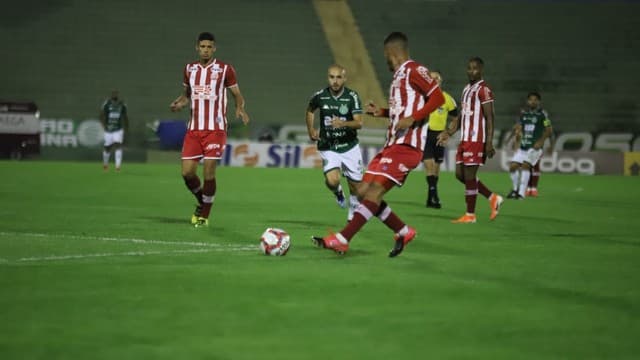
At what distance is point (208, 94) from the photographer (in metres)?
13.7

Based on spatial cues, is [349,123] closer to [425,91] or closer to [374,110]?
[374,110]

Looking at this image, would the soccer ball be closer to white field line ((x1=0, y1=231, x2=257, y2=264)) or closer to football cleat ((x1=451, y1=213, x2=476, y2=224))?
white field line ((x1=0, y1=231, x2=257, y2=264))

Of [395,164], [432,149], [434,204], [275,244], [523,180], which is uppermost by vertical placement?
[432,149]

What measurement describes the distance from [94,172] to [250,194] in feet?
31.7

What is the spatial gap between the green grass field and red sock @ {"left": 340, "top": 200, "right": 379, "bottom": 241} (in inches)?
11.1

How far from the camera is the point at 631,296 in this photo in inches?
318

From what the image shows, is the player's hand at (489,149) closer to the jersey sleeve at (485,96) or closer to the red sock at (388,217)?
the jersey sleeve at (485,96)

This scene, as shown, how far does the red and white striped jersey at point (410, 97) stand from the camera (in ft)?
33.3

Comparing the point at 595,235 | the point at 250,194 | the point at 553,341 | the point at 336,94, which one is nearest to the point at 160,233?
the point at 336,94

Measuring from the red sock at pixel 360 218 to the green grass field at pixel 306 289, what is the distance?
0.92ft

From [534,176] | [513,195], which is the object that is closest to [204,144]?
[513,195]

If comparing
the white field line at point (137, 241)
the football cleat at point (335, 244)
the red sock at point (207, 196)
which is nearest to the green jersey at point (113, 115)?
the red sock at point (207, 196)

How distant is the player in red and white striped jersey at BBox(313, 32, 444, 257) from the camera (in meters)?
10.0

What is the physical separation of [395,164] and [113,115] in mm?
21701
